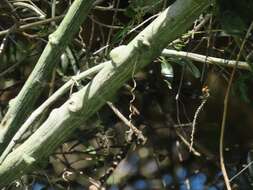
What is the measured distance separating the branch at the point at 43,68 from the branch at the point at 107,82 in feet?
0.20

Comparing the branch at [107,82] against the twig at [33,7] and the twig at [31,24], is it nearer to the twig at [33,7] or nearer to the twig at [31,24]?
the twig at [31,24]

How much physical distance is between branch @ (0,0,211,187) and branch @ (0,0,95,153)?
0.20ft

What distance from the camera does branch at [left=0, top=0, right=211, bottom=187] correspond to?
95 centimetres

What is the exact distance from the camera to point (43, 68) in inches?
42.9

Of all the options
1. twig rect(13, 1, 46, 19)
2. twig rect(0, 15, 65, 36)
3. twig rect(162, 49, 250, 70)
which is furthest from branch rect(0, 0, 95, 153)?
twig rect(13, 1, 46, 19)

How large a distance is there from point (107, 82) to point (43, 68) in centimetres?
14

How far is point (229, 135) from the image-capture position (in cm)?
192

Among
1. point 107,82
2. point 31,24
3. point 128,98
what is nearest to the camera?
point 107,82

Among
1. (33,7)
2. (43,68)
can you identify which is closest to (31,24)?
(33,7)

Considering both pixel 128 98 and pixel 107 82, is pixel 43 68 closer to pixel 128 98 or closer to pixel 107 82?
pixel 107 82

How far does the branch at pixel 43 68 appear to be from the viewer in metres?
1.04

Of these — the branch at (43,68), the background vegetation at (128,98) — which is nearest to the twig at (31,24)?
the background vegetation at (128,98)

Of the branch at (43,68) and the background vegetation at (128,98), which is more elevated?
the branch at (43,68)

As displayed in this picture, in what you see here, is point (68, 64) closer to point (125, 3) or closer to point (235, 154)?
point (125, 3)
